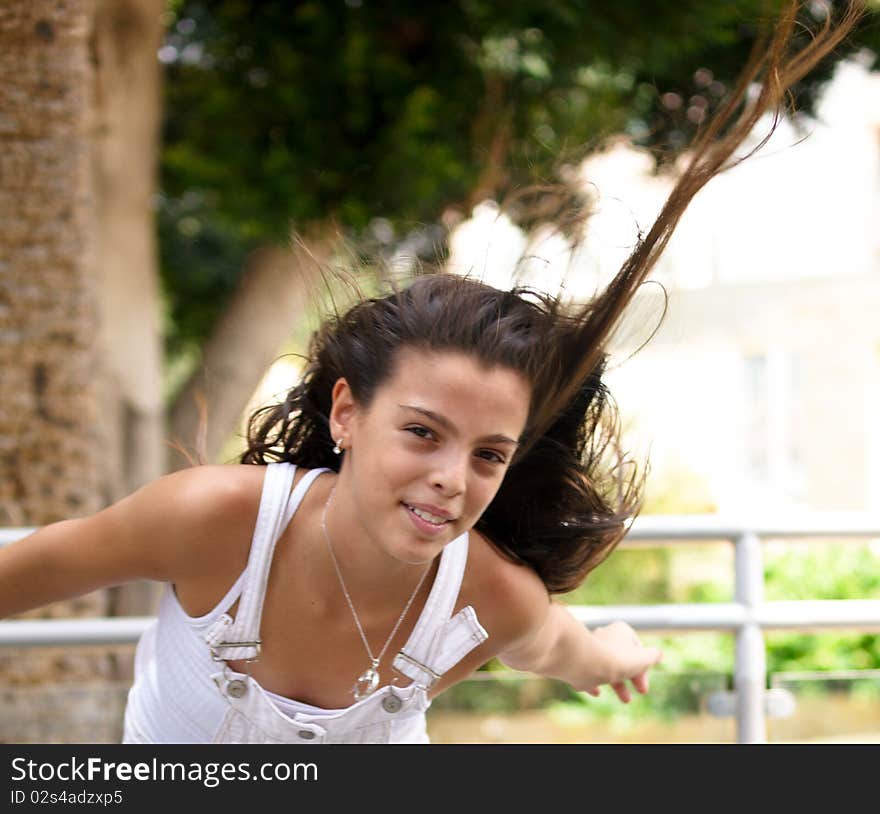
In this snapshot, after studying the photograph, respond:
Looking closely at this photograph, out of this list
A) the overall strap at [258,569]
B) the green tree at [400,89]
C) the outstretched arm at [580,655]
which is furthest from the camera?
the green tree at [400,89]

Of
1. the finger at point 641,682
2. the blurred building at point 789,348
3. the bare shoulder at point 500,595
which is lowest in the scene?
the finger at point 641,682

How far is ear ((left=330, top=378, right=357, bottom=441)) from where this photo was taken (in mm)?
1668

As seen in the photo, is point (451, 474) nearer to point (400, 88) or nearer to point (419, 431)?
point (419, 431)

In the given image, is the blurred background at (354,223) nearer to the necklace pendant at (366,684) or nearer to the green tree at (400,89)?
the green tree at (400,89)

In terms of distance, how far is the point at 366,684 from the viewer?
1.76 metres

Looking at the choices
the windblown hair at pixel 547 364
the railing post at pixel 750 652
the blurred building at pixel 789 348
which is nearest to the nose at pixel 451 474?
the windblown hair at pixel 547 364

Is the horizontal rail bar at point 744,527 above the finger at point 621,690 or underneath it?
above

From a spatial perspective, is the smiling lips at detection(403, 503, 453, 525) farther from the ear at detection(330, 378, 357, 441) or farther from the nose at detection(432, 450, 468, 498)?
the ear at detection(330, 378, 357, 441)

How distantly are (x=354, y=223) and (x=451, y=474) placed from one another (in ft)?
12.4

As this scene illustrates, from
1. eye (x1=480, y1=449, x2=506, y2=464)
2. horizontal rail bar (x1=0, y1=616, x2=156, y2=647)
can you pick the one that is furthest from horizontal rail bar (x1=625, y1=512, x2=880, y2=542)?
horizontal rail bar (x1=0, y1=616, x2=156, y2=647)

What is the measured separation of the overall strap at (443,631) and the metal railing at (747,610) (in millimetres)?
537

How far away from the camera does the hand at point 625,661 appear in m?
2.03

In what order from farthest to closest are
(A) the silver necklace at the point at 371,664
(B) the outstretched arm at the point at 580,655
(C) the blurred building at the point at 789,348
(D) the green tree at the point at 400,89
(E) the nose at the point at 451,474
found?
(C) the blurred building at the point at 789,348 < (D) the green tree at the point at 400,89 < (B) the outstretched arm at the point at 580,655 < (A) the silver necklace at the point at 371,664 < (E) the nose at the point at 451,474
